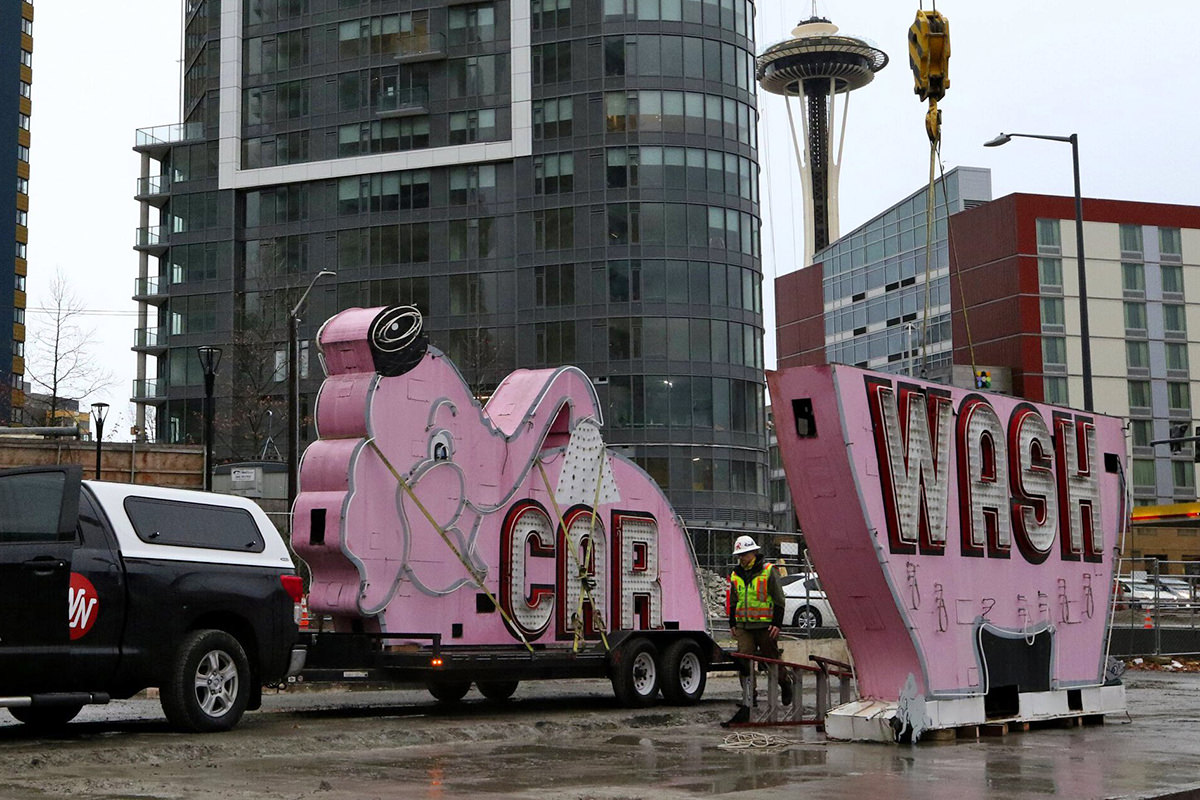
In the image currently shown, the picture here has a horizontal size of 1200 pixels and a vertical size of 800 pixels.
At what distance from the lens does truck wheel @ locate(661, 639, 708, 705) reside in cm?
1842

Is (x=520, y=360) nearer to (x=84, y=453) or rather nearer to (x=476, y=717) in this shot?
(x=84, y=453)

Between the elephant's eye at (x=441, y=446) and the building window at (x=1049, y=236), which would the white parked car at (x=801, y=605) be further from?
the building window at (x=1049, y=236)

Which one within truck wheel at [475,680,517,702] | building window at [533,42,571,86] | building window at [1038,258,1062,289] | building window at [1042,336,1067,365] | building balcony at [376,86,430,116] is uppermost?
building window at [533,42,571,86]

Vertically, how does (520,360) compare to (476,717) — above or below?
above

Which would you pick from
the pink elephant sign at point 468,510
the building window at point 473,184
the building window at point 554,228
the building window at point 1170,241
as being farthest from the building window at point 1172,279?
the pink elephant sign at point 468,510

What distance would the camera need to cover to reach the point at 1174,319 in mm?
93688

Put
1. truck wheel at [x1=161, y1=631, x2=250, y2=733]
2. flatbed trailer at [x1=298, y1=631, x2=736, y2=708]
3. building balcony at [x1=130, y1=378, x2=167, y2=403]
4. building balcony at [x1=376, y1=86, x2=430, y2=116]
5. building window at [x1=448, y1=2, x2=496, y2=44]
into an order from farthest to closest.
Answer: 1. building balcony at [x1=130, y1=378, x2=167, y2=403]
2. building window at [x1=448, y1=2, x2=496, y2=44]
3. building balcony at [x1=376, y1=86, x2=430, y2=116]
4. flatbed trailer at [x1=298, y1=631, x2=736, y2=708]
5. truck wheel at [x1=161, y1=631, x2=250, y2=733]

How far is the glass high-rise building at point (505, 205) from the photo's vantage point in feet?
245

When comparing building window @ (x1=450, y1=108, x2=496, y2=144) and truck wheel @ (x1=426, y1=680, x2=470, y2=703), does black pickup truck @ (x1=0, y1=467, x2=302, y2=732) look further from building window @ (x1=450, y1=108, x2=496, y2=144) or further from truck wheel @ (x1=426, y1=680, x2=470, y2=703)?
building window @ (x1=450, y1=108, x2=496, y2=144)

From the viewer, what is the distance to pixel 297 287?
75.9m

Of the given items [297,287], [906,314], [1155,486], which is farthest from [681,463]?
[1155,486]

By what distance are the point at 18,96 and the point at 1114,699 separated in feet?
364

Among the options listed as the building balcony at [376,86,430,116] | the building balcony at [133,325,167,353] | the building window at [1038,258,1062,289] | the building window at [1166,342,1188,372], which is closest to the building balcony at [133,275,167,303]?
the building balcony at [133,325,167,353]

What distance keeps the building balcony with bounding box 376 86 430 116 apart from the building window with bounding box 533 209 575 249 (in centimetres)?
823
